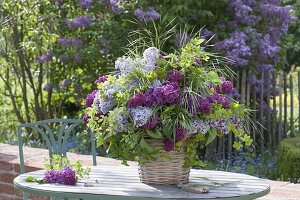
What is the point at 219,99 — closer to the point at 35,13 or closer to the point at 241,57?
the point at 241,57

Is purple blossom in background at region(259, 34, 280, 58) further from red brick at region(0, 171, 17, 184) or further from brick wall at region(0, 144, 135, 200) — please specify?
red brick at region(0, 171, 17, 184)

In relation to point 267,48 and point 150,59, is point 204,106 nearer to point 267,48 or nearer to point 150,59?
point 150,59

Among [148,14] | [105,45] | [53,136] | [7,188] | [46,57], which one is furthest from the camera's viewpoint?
[46,57]

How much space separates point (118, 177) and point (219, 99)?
0.62m

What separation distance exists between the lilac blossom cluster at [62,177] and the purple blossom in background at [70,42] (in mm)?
3842

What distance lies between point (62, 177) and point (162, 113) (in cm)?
55

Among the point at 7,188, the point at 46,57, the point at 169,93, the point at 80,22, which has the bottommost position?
the point at 7,188

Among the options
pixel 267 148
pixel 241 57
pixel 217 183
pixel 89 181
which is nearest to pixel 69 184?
pixel 89 181

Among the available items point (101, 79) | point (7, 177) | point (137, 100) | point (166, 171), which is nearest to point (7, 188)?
point (7, 177)

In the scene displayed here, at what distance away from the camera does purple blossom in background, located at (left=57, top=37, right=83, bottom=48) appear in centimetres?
673

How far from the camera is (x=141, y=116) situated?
273 cm

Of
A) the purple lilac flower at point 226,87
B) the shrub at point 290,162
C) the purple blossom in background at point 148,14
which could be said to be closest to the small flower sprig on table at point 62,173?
the purple lilac flower at point 226,87

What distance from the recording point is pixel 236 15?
653 centimetres

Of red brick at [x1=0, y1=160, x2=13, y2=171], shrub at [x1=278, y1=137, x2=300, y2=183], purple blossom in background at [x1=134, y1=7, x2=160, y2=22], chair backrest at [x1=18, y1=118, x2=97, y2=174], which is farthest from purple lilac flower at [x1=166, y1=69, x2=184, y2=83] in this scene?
purple blossom in background at [x1=134, y1=7, x2=160, y2=22]
